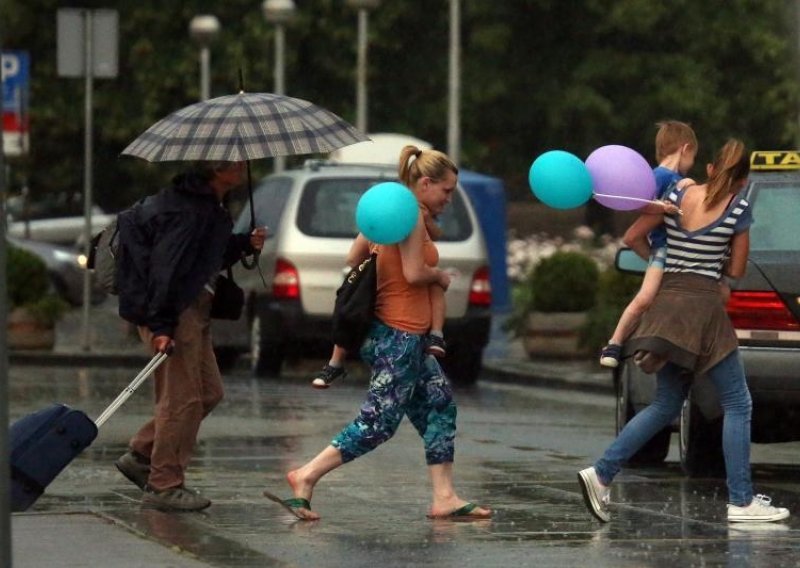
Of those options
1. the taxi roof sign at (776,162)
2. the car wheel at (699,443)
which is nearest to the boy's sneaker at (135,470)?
the car wheel at (699,443)

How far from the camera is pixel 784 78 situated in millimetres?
44188

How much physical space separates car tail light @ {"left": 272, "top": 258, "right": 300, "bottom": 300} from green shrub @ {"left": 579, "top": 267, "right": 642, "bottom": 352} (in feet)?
8.94

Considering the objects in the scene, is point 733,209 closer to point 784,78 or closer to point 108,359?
point 108,359

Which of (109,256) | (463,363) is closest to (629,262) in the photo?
(109,256)

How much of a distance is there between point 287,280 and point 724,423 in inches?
361

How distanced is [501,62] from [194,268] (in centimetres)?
3526

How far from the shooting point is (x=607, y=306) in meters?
20.3

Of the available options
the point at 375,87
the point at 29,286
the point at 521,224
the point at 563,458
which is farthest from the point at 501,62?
the point at 563,458

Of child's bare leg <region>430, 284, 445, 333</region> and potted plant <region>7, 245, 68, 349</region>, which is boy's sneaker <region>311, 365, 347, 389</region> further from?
potted plant <region>7, 245, 68, 349</region>

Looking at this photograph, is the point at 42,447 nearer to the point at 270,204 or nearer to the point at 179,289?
the point at 179,289

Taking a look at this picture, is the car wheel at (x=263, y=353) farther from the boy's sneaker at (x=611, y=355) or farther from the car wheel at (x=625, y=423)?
the boy's sneaker at (x=611, y=355)

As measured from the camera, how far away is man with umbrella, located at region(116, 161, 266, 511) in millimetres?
9758

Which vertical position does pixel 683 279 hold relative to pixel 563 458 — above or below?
above

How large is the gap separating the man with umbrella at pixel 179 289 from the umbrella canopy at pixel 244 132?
142 millimetres
